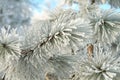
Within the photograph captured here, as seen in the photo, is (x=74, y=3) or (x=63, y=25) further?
(x=74, y=3)

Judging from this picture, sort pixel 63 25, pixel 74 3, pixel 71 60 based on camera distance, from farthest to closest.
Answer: pixel 74 3, pixel 71 60, pixel 63 25

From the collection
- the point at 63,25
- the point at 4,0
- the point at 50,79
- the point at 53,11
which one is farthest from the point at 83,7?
the point at 4,0

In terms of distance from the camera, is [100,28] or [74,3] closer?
[100,28]

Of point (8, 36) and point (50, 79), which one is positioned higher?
point (8, 36)

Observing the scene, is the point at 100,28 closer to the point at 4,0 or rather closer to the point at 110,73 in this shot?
the point at 110,73

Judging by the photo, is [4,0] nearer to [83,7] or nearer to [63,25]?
[83,7]

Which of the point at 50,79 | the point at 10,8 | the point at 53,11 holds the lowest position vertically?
the point at 10,8

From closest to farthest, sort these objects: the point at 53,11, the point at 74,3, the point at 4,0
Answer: the point at 53,11 → the point at 74,3 → the point at 4,0

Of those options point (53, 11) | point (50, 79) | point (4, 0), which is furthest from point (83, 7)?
point (4, 0)

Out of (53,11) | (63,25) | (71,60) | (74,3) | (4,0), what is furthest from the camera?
(4,0)
